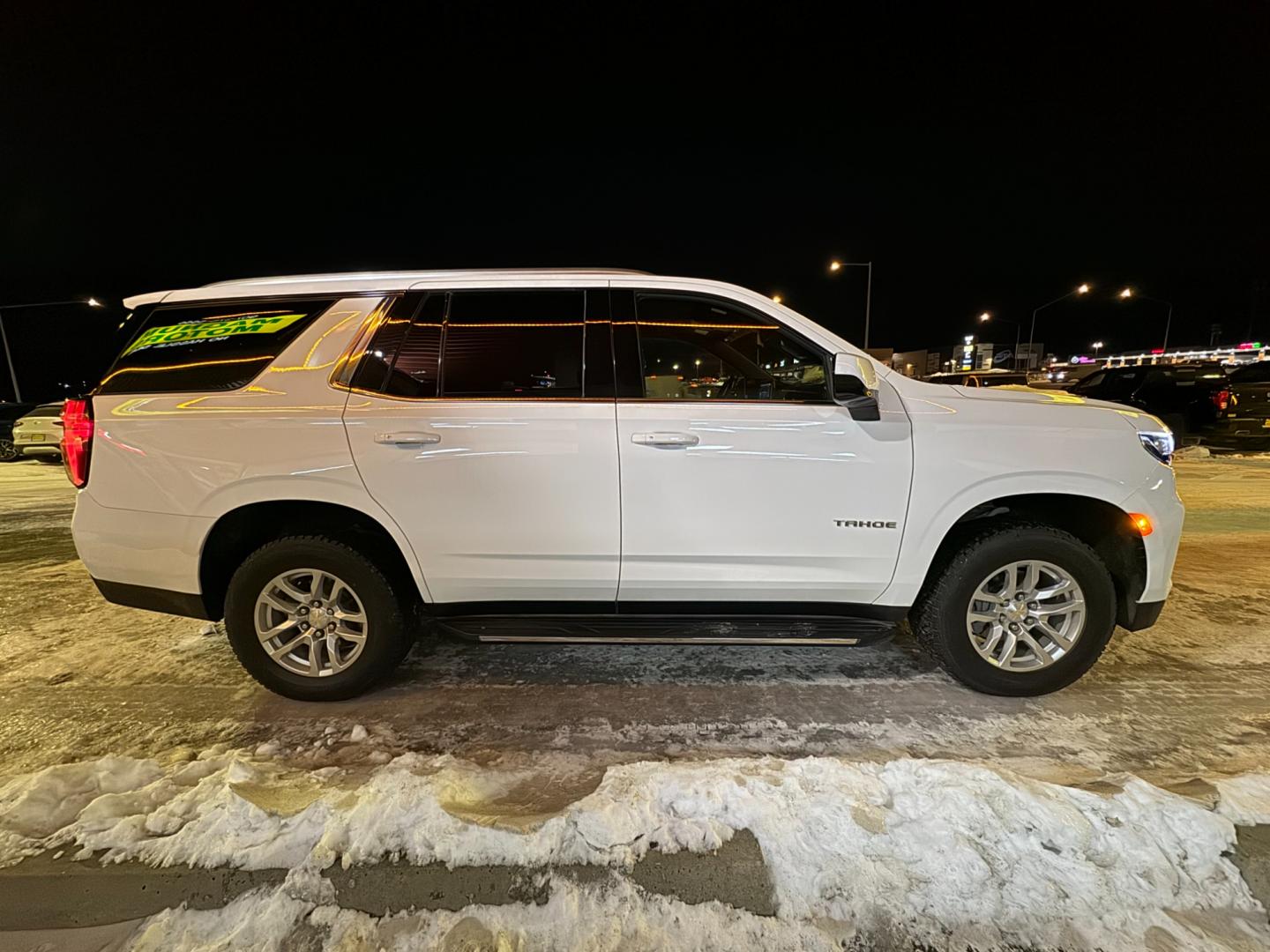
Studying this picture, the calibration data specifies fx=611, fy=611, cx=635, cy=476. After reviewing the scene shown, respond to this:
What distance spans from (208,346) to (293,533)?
1.02m

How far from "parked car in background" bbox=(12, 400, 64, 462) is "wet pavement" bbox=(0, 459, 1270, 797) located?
11491 mm

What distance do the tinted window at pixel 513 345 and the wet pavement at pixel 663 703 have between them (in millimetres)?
1586

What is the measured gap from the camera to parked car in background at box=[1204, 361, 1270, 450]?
11914 millimetres

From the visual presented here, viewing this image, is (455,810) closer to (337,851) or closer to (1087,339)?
(337,851)

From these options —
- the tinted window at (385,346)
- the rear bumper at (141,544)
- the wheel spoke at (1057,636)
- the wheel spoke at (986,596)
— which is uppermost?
the tinted window at (385,346)

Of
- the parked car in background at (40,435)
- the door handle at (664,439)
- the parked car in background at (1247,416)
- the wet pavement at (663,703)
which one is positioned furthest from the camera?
the parked car in background at (40,435)

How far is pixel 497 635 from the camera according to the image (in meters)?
3.03

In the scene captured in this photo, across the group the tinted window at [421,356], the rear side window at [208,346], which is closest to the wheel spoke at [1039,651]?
the tinted window at [421,356]

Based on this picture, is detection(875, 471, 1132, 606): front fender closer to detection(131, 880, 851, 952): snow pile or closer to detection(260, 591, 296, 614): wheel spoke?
detection(131, 880, 851, 952): snow pile

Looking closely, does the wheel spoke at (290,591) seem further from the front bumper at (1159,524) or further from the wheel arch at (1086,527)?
the front bumper at (1159,524)

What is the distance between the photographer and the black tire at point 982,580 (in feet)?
9.75

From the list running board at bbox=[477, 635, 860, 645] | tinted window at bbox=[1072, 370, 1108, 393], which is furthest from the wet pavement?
tinted window at bbox=[1072, 370, 1108, 393]

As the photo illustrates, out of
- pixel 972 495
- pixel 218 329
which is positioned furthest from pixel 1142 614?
pixel 218 329

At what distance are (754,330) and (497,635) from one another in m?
2.02
